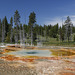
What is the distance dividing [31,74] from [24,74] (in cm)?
52

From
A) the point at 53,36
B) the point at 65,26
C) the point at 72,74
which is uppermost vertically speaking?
the point at 65,26

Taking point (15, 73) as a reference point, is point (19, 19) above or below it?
above

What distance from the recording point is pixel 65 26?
5181cm

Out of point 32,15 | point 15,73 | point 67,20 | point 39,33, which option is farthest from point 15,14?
point 15,73

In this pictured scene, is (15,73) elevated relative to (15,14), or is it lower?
lower

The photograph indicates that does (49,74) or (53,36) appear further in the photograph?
(53,36)

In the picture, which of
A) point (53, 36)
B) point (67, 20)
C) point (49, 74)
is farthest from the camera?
point (53, 36)

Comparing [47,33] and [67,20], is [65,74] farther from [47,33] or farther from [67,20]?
[47,33]

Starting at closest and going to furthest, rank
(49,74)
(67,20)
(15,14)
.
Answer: (49,74)
(15,14)
(67,20)

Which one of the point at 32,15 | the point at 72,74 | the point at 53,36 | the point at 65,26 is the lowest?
the point at 72,74

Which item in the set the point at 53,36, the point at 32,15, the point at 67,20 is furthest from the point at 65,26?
the point at 53,36

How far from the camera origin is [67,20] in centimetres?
5053

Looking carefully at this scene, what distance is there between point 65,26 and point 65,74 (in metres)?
46.8

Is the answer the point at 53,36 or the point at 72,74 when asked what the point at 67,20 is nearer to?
the point at 53,36
